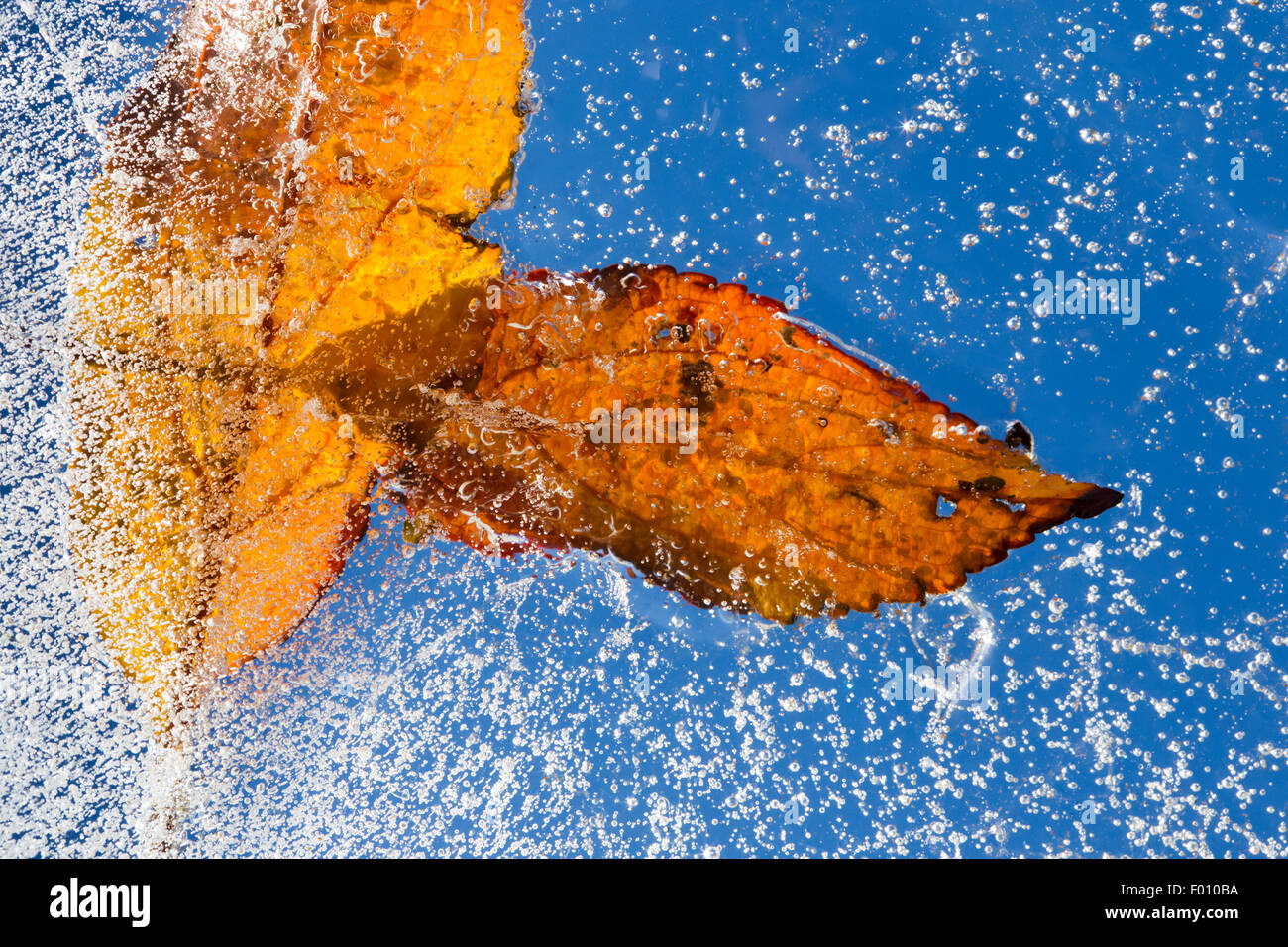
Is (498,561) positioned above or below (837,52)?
below

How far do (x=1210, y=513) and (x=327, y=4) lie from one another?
1.71 m

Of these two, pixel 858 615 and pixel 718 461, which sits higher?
pixel 718 461

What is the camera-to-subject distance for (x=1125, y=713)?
130 cm

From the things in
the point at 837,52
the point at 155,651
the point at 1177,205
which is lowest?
the point at 155,651

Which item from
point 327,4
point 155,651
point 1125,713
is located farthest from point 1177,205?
point 155,651

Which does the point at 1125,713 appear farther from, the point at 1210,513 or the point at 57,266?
the point at 57,266

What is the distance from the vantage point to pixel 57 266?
1335mm

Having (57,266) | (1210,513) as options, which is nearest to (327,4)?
(57,266)

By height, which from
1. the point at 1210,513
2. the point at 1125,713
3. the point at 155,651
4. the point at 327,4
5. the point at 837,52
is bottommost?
the point at 1125,713

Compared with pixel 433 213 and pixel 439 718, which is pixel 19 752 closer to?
pixel 439 718

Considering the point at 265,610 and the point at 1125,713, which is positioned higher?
the point at 265,610

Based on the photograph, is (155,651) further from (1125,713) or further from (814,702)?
(1125,713)

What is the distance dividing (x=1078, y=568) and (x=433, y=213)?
1234 mm

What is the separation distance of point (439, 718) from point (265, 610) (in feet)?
1.14
